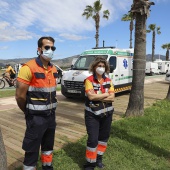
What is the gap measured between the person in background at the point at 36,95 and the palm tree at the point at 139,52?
14.8ft

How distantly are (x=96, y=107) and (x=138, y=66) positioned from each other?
12.9 feet

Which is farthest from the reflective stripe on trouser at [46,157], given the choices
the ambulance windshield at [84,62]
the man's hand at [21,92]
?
the ambulance windshield at [84,62]

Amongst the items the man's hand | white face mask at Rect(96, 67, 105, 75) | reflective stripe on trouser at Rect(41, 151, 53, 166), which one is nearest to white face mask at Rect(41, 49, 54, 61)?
the man's hand

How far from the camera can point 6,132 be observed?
601 centimetres

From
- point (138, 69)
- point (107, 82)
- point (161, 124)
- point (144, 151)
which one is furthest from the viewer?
point (138, 69)

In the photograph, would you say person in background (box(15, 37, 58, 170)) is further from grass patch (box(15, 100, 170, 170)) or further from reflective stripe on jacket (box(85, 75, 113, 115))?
grass patch (box(15, 100, 170, 170))

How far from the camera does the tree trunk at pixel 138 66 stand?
7.27m

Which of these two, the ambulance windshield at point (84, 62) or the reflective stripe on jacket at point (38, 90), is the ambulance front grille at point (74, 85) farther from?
the reflective stripe on jacket at point (38, 90)

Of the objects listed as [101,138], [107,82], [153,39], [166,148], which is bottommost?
[166,148]

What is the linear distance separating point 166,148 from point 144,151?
55cm

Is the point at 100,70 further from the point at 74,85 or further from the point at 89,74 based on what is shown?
the point at 74,85

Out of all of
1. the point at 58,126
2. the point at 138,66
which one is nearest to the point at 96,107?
the point at 58,126

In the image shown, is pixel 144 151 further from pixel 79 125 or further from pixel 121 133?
pixel 79 125

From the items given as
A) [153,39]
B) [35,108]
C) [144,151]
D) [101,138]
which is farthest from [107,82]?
[153,39]
